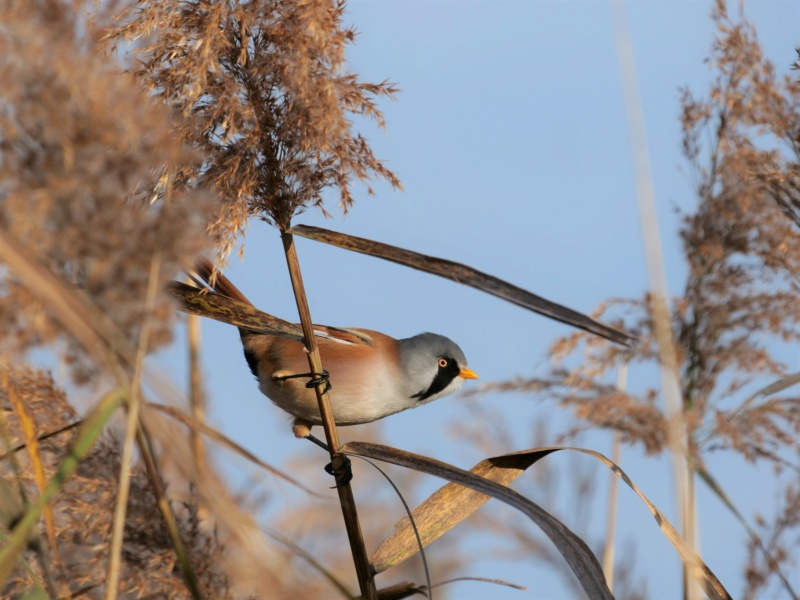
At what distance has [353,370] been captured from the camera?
2.83 m

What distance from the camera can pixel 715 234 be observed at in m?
3.35

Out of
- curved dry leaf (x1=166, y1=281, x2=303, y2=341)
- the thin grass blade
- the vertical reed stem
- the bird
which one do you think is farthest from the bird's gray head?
the thin grass blade

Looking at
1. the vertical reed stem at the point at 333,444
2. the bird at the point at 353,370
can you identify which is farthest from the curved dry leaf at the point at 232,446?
the bird at the point at 353,370

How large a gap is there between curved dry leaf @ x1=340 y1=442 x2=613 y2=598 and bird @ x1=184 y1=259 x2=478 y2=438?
1.08 m

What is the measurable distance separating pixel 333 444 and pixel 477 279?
0.55 m

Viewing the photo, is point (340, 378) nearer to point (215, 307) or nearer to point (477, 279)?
point (215, 307)

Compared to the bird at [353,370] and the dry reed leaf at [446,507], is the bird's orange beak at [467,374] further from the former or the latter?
the dry reed leaf at [446,507]

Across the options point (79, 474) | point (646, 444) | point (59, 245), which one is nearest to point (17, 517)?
point (59, 245)

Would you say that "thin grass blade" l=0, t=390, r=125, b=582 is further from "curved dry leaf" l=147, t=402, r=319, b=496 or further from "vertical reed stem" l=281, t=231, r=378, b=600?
"vertical reed stem" l=281, t=231, r=378, b=600

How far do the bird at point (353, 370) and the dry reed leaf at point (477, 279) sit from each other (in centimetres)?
102

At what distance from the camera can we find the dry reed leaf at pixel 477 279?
146 centimetres

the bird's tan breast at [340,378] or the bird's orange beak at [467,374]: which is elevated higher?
the bird's orange beak at [467,374]

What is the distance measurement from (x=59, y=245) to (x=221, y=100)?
704mm

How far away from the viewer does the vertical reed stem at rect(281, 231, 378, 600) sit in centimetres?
167
